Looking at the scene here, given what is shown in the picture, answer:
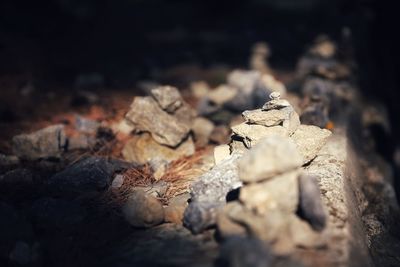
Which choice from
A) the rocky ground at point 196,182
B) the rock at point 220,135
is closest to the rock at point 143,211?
the rocky ground at point 196,182

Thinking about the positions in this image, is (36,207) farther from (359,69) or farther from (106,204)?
(359,69)

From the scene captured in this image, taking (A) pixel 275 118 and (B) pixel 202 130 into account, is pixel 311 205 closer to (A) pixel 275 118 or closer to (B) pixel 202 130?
(A) pixel 275 118

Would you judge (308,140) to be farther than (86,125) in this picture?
No

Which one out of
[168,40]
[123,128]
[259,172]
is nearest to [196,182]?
[259,172]

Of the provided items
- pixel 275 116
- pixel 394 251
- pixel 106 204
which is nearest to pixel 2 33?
pixel 106 204

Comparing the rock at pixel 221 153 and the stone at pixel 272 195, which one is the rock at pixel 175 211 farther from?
the stone at pixel 272 195

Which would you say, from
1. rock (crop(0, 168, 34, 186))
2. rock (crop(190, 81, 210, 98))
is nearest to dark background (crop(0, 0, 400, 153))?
rock (crop(190, 81, 210, 98))
